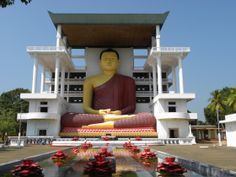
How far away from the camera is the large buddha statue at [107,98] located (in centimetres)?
3975

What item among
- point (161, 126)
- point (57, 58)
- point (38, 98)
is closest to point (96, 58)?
point (57, 58)

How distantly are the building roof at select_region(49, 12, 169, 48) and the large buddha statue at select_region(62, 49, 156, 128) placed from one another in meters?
3.71

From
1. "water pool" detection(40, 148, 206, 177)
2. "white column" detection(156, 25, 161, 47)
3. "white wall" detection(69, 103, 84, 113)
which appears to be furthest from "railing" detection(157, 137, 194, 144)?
"water pool" detection(40, 148, 206, 177)

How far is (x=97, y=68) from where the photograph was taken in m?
50.8

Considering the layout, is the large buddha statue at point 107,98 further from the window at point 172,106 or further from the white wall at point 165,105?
the window at point 172,106

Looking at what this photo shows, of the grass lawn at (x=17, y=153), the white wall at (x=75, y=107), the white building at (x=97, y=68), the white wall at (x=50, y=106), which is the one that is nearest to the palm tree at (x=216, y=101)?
the white building at (x=97, y=68)

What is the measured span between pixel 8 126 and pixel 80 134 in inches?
656

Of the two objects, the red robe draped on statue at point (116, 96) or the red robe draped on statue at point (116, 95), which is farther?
the red robe draped on statue at point (116, 95)

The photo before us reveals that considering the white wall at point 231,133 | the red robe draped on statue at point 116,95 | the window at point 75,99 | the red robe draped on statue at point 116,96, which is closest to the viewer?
the white wall at point 231,133

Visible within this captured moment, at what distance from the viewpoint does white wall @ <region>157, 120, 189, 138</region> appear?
39.2 meters

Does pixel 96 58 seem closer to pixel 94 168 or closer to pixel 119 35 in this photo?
pixel 119 35

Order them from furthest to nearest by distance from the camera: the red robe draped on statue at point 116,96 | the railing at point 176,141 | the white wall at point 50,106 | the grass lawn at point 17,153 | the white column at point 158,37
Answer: the red robe draped on statue at point 116,96 < the white column at point 158,37 < the white wall at point 50,106 < the railing at point 176,141 < the grass lawn at point 17,153

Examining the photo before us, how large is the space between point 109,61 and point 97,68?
5679 mm

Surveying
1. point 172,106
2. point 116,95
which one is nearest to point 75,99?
point 116,95
